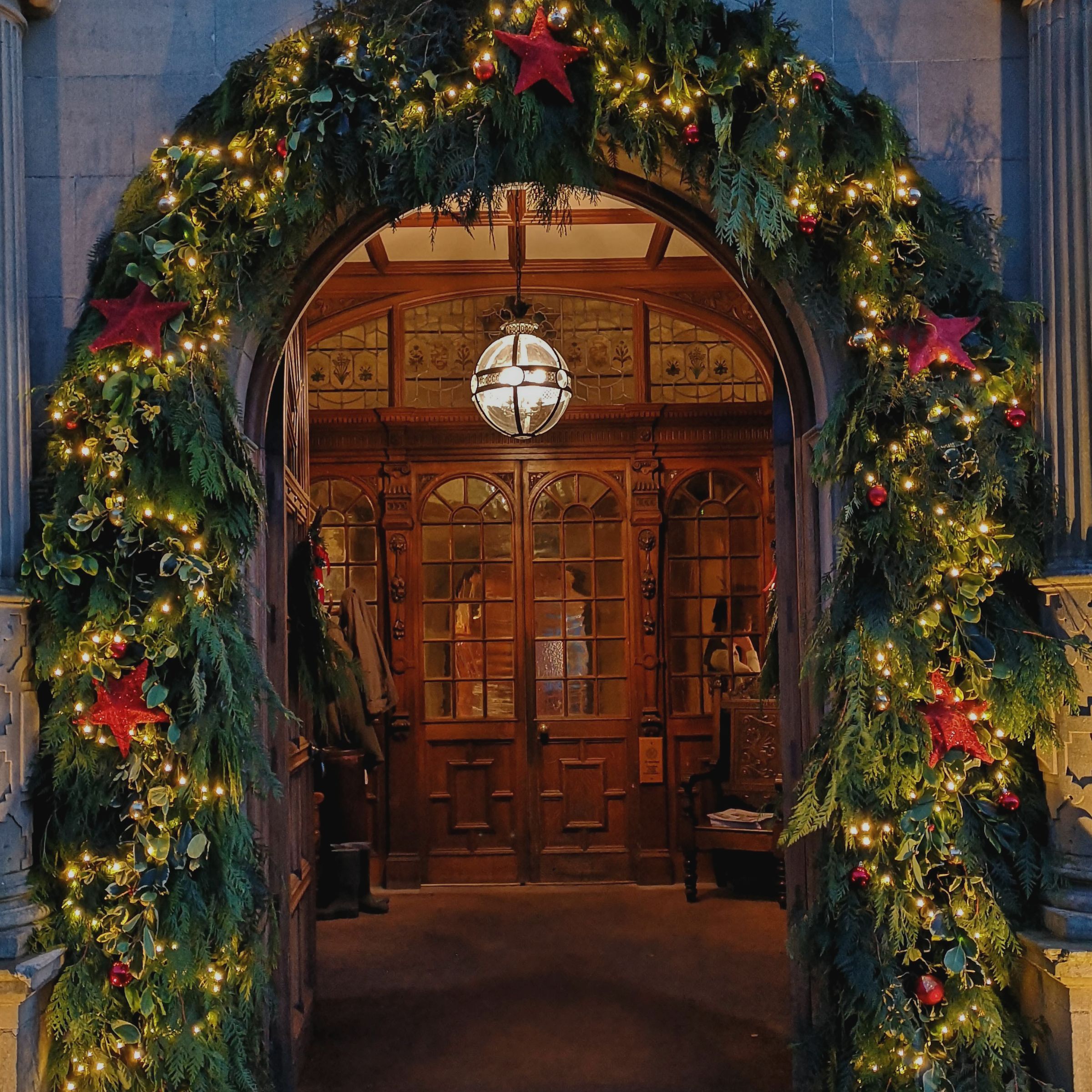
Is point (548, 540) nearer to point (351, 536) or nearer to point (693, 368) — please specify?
point (351, 536)

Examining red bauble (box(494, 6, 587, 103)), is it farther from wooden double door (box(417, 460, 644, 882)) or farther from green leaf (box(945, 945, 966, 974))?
wooden double door (box(417, 460, 644, 882))

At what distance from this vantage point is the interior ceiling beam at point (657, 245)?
6.20m

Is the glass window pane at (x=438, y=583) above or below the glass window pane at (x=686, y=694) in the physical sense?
above

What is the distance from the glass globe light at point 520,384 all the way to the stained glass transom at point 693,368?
2.02m

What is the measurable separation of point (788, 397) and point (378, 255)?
364 cm

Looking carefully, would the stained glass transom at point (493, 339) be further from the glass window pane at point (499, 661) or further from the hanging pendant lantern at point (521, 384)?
the hanging pendant lantern at point (521, 384)

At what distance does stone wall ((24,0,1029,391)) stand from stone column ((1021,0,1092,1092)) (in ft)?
0.28

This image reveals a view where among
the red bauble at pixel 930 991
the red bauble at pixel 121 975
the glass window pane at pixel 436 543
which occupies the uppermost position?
the glass window pane at pixel 436 543

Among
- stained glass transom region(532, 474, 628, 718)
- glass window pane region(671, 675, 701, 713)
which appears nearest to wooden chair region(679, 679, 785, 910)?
glass window pane region(671, 675, 701, 713)

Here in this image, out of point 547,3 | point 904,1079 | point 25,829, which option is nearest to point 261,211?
point 547,3

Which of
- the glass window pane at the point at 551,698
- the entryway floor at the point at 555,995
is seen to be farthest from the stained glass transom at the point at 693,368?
the entryway floor at the point at 555,995

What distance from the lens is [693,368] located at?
23.2 feet

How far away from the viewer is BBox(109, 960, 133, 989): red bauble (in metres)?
2.72

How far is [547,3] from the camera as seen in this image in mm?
2789
